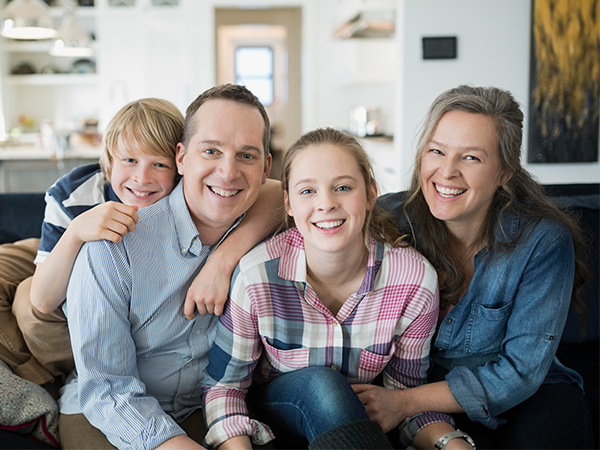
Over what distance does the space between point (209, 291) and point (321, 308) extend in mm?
281

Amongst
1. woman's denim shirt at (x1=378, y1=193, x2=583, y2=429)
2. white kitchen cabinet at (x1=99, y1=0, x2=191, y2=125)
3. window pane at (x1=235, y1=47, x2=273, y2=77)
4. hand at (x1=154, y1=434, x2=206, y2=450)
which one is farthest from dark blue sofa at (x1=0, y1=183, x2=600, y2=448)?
window pane at (x1=235, y1=47, x2=273, y2=77)

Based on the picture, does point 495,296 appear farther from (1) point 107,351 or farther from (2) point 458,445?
(1) point 107,351

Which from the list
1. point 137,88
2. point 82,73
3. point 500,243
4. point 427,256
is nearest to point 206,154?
point 427,256

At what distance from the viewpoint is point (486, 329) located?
1.43 meters

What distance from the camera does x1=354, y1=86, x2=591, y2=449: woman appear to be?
53.4 inches

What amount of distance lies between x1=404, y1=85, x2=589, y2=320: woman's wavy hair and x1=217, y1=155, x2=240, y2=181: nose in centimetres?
51

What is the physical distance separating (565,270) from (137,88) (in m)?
5.42

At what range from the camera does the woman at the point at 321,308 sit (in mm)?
1298

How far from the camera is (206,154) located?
1354 mm

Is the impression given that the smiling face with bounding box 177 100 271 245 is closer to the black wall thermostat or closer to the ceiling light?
the black wall thermostat

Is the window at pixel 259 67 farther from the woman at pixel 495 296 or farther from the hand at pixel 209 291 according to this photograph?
the hand at pixel 209 291

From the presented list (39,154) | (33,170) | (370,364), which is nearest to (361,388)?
(370,364)

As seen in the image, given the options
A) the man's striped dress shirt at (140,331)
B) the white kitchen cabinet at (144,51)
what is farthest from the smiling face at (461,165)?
the white kitchen cabinet at (144,51)

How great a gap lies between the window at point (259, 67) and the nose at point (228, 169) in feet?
26.9
